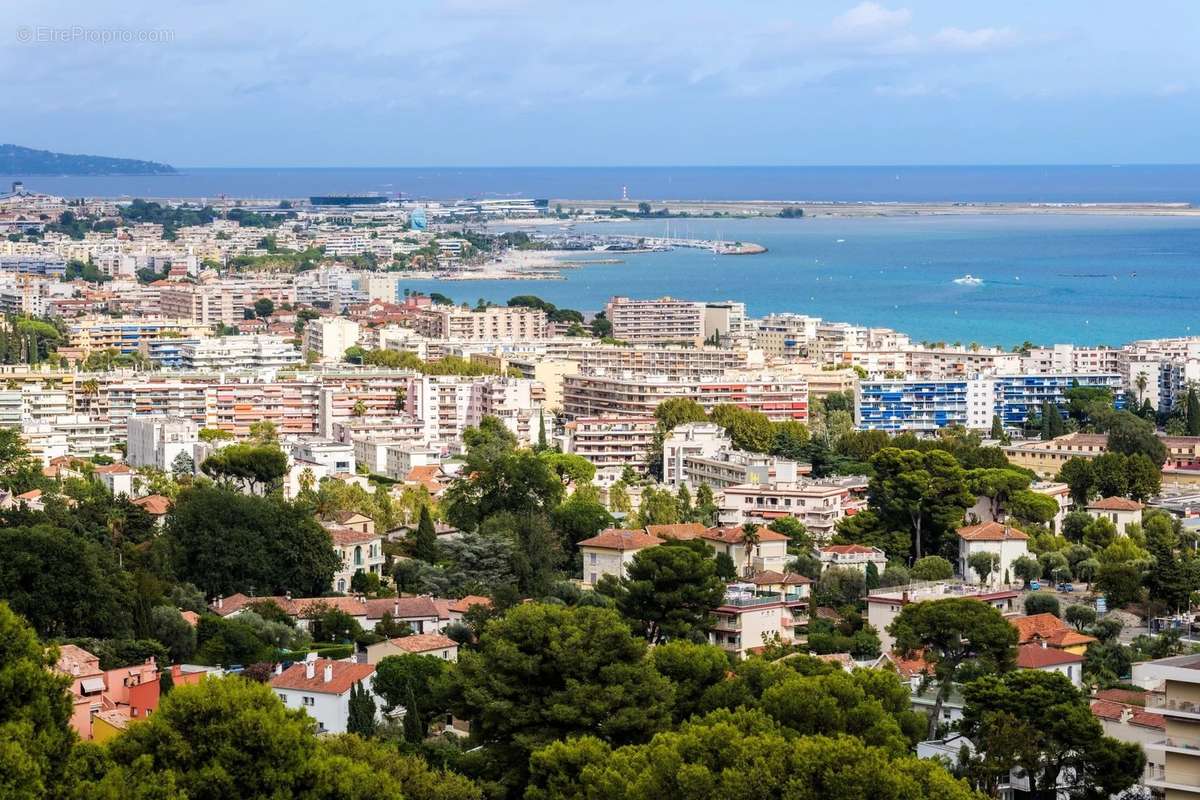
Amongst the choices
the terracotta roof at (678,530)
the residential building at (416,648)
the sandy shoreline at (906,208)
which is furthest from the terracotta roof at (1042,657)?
the sandy shoreline at (906,208)

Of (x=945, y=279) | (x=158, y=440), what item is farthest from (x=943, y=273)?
(x=158, y=440)

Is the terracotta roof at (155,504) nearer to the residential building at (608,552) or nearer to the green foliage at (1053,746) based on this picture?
the residential building at (608,552)

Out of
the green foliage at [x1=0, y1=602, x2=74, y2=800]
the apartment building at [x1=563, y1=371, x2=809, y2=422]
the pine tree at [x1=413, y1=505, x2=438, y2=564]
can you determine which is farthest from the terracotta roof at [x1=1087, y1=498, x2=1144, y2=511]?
the green foliage at [x1=0, y1=602, x2=74, y2=800]

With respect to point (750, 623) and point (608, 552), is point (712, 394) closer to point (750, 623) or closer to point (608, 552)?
point (608, 552)

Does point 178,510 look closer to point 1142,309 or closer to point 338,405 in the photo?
point 338,405

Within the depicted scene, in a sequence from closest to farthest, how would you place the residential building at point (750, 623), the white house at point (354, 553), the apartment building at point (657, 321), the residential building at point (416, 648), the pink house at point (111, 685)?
the pink house at point (111, 685), the residential building at point (416, 648), the residential building at point (750, 623), the white house at point (354, 553), the apartment building at point (657, 321)

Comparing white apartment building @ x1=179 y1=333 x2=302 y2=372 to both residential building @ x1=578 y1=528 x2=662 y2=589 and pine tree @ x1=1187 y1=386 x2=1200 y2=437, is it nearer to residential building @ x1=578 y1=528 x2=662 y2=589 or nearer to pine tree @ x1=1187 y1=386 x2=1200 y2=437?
pine tree @ x1=1187 y1=386 x2=1200 y2=437

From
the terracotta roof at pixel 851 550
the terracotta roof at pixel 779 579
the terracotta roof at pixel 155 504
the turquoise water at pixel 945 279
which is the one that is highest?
the turquoise water at pixel 945 279
